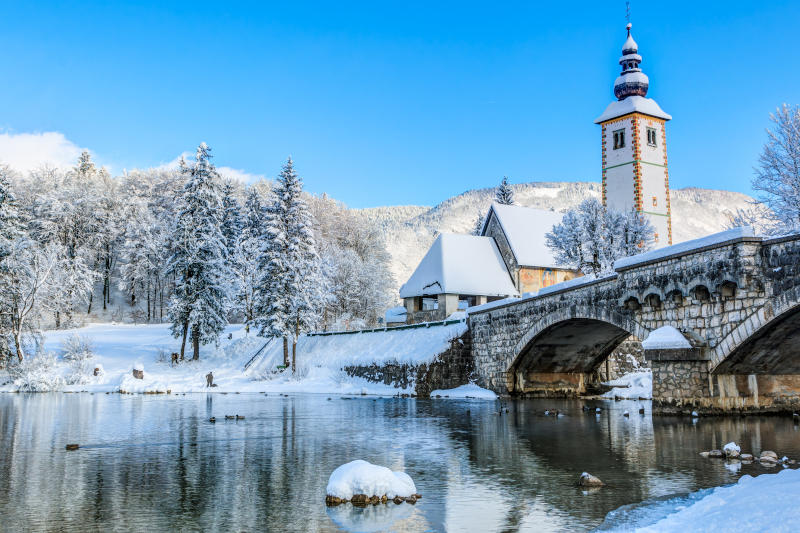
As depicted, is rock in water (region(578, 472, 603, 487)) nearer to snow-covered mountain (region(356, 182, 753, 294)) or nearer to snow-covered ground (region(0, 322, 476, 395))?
snow-covered ground (region(0, 322, 476, 395))

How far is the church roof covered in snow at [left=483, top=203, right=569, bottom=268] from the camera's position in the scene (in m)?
47.9

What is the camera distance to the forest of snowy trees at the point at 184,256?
4231 cm

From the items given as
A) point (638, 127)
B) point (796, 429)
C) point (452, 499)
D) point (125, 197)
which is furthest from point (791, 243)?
point (125, 197)

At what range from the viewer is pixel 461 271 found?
4566 centimetres

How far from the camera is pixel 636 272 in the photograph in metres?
19.8

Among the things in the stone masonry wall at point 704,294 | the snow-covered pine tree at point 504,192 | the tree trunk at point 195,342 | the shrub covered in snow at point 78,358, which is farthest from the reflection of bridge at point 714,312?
the snow-covered pine tree at point 504,192

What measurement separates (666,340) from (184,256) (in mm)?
34375

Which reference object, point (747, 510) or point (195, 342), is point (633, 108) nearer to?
point (195, 342)

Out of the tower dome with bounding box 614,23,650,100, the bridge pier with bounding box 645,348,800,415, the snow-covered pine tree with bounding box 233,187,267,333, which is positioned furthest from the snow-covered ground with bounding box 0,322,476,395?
the tower dome with bounding box 614,23,650,100

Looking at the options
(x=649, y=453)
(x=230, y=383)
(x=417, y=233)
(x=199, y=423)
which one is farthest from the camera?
(x=417, y=233)

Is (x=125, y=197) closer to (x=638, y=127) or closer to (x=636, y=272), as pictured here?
(x=638, y=127)

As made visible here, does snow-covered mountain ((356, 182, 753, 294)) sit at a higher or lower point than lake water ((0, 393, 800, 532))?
higher

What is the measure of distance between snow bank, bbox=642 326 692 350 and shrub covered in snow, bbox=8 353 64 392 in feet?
109

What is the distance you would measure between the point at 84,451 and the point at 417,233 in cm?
16552
